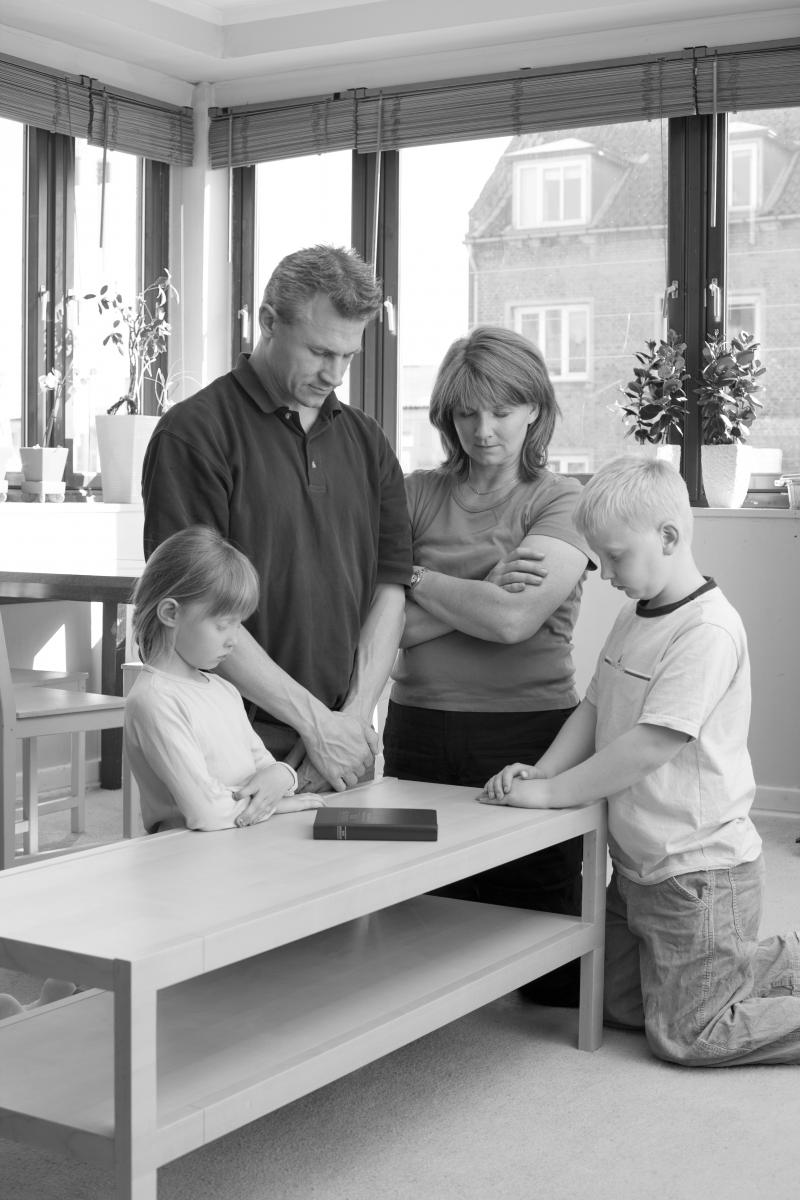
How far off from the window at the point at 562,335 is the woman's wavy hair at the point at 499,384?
240 cm

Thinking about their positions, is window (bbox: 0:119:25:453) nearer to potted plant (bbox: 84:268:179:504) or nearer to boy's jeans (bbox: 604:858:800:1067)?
potted plant (bbox: 84:268:179:504)

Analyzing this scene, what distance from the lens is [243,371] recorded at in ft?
7.11

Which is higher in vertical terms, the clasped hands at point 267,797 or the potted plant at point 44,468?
the potted plant at point 44,468

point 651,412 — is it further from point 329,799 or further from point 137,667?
point 329,799

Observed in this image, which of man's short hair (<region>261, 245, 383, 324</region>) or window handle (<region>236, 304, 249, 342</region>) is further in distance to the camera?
window handle (<region>236, 304, 249, 342</region>)

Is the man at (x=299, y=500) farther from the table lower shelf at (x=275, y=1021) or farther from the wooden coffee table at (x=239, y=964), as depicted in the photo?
the table lower shelf at (x=275, y=1021)

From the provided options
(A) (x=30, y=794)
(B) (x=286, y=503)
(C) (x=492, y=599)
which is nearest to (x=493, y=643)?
(C) (x=492, y=599)

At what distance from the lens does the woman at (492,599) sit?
2.35 m

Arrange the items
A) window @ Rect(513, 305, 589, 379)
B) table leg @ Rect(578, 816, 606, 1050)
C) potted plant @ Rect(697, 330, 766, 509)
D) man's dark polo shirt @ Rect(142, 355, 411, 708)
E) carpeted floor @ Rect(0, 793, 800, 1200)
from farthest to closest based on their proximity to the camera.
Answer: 1. window @ Rect(513, 305, 589, 379)
2. potted plant @ Rect(697, 330, 766, 509)
3. table leg @ Rect(578, 816, 606, 1050)
4. man's dark polo shirt @ Rect(142, 355, 411, 708)
5. carpeted floor @ Rect(0, 793, 800, 1200)

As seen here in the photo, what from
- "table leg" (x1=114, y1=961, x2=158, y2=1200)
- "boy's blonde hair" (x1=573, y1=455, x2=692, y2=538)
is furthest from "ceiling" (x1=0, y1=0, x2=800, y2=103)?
"table leg" (x1=114, y1=961, x2=158, y2=1200)

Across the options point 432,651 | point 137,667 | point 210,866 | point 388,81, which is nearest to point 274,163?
point 388,81

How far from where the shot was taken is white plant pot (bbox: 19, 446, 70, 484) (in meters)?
4.60

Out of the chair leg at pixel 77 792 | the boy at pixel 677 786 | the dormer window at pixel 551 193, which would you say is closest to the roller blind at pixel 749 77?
the dormer window at pixel 551 193

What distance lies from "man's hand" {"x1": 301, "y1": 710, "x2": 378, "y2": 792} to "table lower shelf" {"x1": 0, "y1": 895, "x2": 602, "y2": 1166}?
0.25 meters
